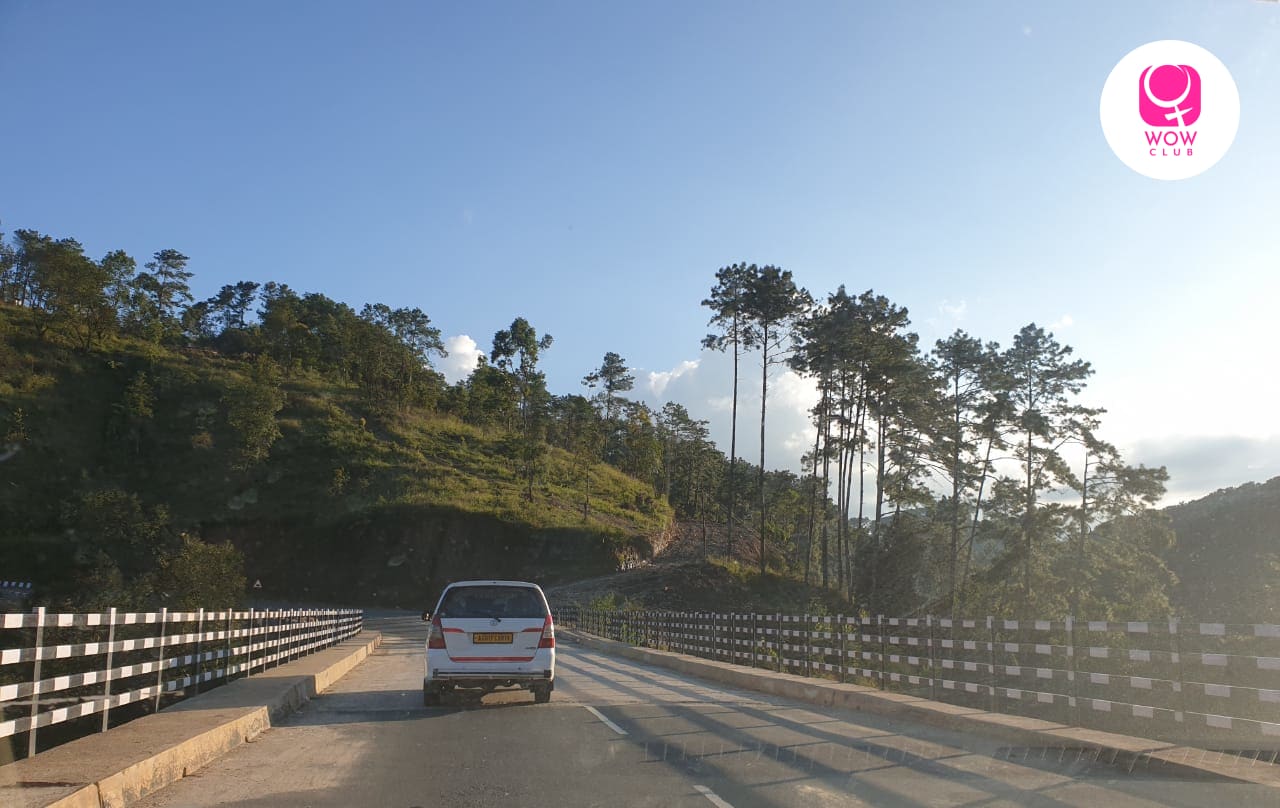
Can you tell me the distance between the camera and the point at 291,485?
88.9 m

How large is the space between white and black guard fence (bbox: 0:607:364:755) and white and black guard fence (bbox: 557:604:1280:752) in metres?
10.4

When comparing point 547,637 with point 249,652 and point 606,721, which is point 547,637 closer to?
point 606,721

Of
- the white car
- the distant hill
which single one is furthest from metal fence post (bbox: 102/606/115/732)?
the distant hill

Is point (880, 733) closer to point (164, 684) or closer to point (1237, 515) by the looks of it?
point (164, 684)

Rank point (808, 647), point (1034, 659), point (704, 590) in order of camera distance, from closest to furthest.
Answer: point (808, 647)
point (1034, 659)
point (704, 590)

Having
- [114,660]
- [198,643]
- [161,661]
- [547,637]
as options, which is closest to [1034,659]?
[547,637]

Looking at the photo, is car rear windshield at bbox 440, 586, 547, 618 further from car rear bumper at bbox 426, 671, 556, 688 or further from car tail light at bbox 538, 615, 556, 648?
car rear bumper at bbox 426, 671, 556, 688

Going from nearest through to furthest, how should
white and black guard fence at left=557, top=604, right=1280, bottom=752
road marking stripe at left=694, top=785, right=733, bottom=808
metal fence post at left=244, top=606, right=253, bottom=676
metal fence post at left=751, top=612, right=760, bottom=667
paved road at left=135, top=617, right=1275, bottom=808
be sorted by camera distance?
road marking stripe at left=694, top=785, right=733, bottom=808, paved road at left=135, top=617, right=1275, bottom=808, white and black guard fence at left=557, top=604, right=1280, bottom=752, metal fence post at left=244, top=606, right=253, bottom=676, metal fence post at left=751, top=612, right=760, bottom=667

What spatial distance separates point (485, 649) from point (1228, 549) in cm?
9500

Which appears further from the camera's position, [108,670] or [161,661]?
[161,661]

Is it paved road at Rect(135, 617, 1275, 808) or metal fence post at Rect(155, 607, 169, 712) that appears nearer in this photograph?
paved road at Rect(135, 617, 1275, 808)

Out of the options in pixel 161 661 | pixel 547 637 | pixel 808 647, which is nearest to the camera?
pixel 161 661

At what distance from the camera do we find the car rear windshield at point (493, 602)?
13.9 metres

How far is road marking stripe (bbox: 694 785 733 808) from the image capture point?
23.0 feet
